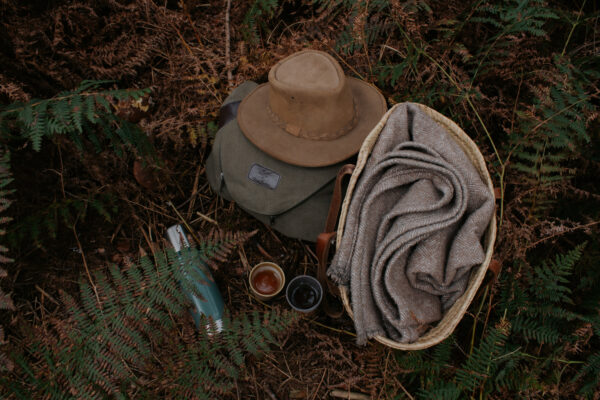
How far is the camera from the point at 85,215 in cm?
215

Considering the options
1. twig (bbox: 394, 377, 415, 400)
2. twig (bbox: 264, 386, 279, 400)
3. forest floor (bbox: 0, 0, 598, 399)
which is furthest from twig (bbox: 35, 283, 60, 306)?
twig (bbox: 394, 377, 415, 400)

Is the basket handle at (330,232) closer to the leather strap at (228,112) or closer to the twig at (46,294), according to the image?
the leather strap at (228,112)

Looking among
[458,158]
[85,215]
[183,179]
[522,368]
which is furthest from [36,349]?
[522,368]

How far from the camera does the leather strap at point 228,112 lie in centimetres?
216

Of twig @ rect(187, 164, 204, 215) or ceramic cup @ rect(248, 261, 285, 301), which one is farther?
twig @ rect(187, 164, 204, 215)

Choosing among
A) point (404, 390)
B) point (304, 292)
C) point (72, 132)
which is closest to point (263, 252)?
point (304, 292)

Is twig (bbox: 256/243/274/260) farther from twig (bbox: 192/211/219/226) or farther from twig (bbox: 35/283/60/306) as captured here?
twig (bbox: 35/283/60/306)

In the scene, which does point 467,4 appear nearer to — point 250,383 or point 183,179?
point 183,179

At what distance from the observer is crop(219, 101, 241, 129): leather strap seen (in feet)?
7.09

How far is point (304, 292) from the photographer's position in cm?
213

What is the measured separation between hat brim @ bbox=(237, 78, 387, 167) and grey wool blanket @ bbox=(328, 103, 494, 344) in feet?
0.65

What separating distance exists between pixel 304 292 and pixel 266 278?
9.2 inches

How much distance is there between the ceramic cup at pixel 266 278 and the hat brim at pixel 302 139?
0.67 metres

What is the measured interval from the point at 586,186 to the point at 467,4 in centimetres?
121
